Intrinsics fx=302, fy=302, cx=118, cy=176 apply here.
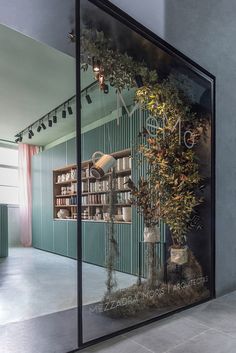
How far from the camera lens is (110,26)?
282cm

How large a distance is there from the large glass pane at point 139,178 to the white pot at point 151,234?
0.01 meters

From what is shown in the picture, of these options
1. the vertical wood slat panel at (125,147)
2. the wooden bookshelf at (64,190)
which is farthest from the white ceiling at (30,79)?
the vertical wood slat panel at (125,147)

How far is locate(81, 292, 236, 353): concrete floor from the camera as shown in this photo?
2.40 m

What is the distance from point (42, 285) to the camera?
4.55 meters

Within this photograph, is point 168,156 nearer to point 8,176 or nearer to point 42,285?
point 42,285

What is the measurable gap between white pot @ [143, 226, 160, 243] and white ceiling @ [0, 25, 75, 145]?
267 centimetres

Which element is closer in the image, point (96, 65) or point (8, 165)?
point (96, 65)

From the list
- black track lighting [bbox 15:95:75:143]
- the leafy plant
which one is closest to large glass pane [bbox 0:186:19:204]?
black track lighting [bbox 15:95:75:143]

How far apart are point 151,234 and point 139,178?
647 millimetres

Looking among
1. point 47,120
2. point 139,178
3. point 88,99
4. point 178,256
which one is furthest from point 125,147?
point 47,120

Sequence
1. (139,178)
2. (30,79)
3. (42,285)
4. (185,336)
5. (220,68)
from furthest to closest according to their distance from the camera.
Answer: (30,79) < (42,285) < (220,68) < (139,178) < (185,336)

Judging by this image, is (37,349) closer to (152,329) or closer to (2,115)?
(152,329)

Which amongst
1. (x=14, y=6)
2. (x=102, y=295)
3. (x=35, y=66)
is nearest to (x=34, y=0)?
(x=14, y=6)

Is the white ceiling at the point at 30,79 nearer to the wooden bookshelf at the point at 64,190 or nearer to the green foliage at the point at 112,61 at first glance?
the wooden bookshelf at the point at 64,190
